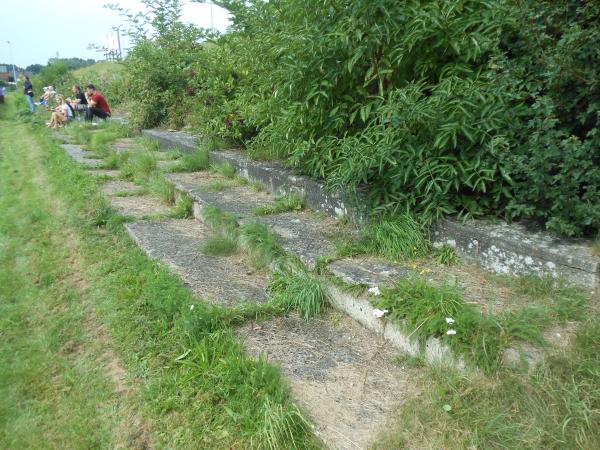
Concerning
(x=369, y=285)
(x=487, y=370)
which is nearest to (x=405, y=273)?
(x=369, y=285)

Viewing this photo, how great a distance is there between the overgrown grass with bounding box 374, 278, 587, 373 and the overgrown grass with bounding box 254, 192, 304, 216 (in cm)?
189

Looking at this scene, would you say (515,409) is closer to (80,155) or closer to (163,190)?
(163,190)

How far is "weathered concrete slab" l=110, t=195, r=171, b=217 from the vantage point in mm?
4823

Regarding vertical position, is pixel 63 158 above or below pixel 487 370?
below

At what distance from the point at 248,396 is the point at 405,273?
120 centimetres

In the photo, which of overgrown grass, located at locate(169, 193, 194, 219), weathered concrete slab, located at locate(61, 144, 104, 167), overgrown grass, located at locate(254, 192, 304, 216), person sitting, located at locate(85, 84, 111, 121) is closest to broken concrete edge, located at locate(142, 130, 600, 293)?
overgrown grass, located at locate(254, 192, 304, 216)

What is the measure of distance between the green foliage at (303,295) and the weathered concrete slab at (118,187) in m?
3.55

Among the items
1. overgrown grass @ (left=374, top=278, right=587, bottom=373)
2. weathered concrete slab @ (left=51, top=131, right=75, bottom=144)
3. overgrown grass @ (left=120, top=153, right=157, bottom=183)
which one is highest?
overgrown grass @ (left=374, top=278, right=587, bottom=373)

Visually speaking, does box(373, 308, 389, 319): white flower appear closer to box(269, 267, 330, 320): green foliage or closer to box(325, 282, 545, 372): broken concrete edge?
box(325, 282, 545, 372): broken concrete edge

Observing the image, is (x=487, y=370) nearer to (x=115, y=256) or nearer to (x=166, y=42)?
(x=115, y=256)

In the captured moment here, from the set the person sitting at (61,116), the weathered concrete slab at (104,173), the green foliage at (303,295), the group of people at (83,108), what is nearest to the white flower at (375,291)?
the green foliage at (303,295)

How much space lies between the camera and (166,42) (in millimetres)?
10367

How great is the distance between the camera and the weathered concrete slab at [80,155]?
7368 millimetres

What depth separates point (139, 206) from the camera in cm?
511
